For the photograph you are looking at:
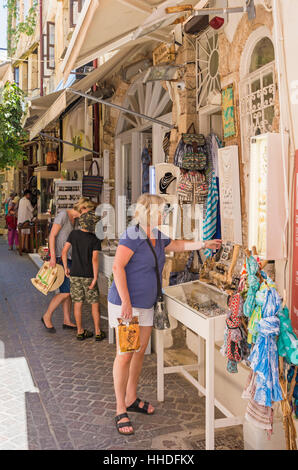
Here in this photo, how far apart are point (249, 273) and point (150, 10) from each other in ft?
9.96

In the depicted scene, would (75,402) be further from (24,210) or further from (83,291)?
(24,210)

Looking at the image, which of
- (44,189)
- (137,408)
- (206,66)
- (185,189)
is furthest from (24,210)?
(137,408)

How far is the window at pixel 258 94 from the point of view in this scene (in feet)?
14.4

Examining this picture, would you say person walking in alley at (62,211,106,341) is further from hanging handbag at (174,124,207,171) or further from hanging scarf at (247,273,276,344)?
hanging scarf at (247,273,276,344)

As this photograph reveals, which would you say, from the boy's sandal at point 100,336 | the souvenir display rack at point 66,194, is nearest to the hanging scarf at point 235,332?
the boy's sandal at point 100,336

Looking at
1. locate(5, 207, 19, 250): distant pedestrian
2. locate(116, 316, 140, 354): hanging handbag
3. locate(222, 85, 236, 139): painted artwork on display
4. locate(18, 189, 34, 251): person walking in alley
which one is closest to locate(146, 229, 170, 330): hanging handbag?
locate(116, 316, 140, 354): hanging handbag

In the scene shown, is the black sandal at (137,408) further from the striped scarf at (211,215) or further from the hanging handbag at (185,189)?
the hanging handbag at (185,189)

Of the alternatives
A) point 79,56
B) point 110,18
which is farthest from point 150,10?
point 79,56

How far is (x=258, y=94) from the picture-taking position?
453 centimetres

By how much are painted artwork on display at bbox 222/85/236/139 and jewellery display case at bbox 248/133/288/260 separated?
1425mm

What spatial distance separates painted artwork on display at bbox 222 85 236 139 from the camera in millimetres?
4875
